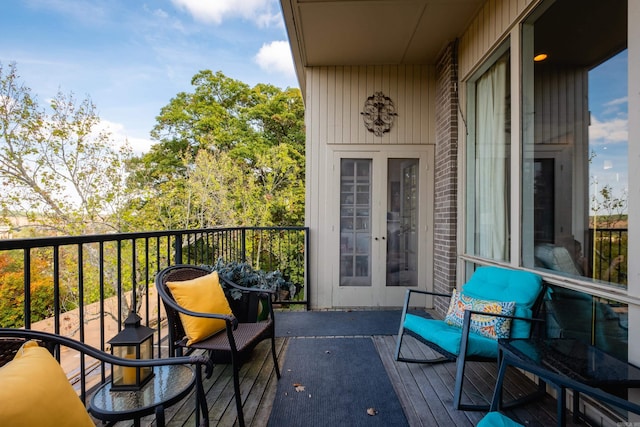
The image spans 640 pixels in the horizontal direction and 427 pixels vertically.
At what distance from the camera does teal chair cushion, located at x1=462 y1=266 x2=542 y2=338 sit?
1938 millimetres

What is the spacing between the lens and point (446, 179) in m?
3.45

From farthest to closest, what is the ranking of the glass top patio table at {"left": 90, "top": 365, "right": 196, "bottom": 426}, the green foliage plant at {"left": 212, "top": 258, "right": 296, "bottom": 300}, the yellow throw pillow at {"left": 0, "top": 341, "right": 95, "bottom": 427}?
the green foliage plant at {"left": 212, "top": 258, "right": 296, "bottom": 300}, the glass top patio table at {"left": 90, "top": 365, "right": 196, "bottom": 426}, the yellow throw pillow at {"left": 0, "top": 341, "right": 95, "bottom": 427}

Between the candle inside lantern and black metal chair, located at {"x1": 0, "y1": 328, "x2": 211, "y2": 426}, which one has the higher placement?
black metal chair, located at {"x1": 0, "y1": 328, "x2": 211, "y2": 426}

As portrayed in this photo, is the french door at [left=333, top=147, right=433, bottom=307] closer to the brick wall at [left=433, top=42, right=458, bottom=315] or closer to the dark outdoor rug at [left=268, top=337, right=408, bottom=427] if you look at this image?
the brick wall at [left=433, top=42, right=458, bottom=315]

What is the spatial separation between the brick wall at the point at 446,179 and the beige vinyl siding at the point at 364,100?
0.66 feet

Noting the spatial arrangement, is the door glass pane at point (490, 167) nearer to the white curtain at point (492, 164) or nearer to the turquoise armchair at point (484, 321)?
the white curtain at point (492, 164)

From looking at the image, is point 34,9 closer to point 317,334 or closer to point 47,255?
point 47,255

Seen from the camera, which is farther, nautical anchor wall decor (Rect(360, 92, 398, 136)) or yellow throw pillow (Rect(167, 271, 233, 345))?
nautical anchor wall decor (Rect(360, 92, 398, 136))

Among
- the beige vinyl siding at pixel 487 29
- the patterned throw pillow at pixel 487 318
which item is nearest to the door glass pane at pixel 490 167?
the beige vinyl siding at pixel 487 29

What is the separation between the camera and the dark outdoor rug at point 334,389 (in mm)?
1713

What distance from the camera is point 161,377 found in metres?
1.24

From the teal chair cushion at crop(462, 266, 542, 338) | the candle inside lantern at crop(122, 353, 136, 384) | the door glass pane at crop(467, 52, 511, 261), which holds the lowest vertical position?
the candle inside lantern at crop(122, 353, 136, 384)

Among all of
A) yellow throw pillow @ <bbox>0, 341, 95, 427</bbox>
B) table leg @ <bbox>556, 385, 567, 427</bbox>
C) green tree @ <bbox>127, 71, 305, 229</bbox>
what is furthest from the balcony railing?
table leg @ <bbox>556, 385, 567, 427</bbox>

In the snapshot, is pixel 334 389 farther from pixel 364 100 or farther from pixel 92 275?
pixel 92 275
